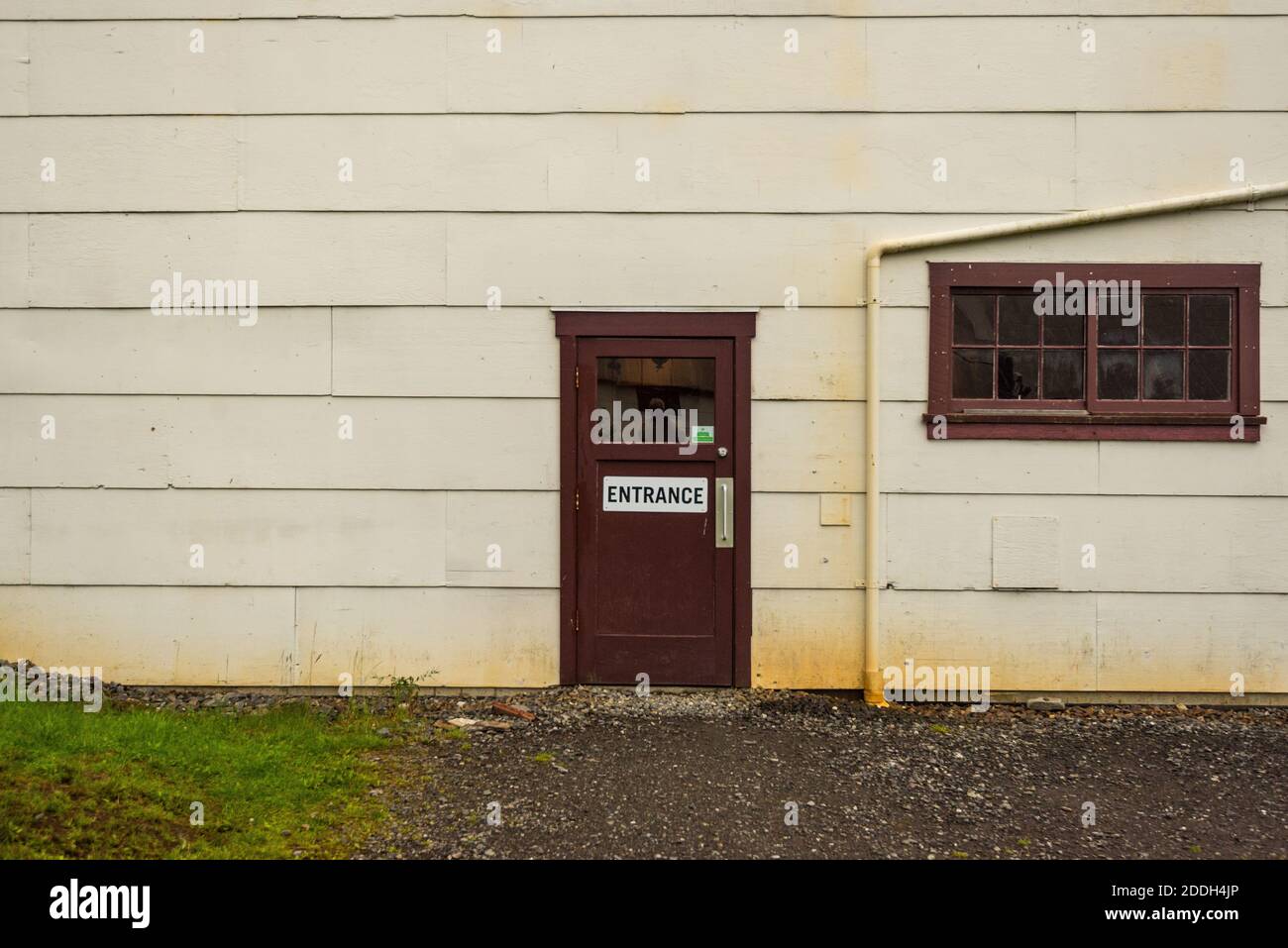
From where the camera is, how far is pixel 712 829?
3.54m

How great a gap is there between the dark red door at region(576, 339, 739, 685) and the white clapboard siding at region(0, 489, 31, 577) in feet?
11.4

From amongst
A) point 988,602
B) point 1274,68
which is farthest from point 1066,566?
point 1274,68

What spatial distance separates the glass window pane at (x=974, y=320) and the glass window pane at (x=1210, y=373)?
1.24m

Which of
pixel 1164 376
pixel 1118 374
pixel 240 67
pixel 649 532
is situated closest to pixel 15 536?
pixel 240 67

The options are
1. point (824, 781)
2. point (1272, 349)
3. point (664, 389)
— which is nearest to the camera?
point (824, 781)

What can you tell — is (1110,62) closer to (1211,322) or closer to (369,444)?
(1211,322)

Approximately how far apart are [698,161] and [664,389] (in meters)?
1.42

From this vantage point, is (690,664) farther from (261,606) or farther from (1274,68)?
(1274,68)

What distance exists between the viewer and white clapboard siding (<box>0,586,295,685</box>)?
525 cm

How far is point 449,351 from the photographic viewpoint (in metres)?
5.20

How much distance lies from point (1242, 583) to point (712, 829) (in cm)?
380

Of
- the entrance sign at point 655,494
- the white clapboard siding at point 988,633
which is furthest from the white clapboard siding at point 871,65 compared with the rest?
the white clapboard siding at point 988,633

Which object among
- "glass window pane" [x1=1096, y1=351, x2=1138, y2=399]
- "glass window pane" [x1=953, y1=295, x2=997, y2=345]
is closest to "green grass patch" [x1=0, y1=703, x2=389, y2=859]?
"glass window pane" [x1=953, y1=295, x2=997, y2=345]

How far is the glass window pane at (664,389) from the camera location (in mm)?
5199
